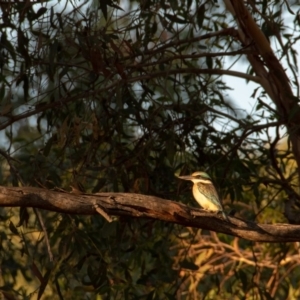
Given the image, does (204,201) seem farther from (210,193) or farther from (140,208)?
(140,208)

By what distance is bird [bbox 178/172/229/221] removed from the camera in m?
3.92

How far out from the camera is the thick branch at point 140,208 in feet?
9.63

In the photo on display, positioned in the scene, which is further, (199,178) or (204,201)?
(199,178)

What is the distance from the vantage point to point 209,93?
572 centimetres

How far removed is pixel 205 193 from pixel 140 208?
3.19ft

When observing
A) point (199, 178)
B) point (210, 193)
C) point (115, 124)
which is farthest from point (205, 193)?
point (115, 124)

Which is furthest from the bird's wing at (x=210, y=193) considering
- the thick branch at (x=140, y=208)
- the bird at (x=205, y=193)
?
the thick branch at (x=140, y=208)

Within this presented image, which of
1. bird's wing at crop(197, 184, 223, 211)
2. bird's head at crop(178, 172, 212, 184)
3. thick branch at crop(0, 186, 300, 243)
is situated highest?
bird's head at crop(178, 172, 212, 184)

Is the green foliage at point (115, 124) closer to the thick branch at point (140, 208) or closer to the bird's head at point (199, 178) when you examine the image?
the bird's head at point (199, 178)

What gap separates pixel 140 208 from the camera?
316 cm

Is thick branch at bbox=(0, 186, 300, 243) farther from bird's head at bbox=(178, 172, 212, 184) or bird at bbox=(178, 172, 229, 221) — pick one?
bird's head at bbox=(178, 172, 212, 184)

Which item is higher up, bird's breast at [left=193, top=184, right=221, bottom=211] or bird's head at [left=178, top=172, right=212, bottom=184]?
bird's head at [left=178, top=172, right=212, bottom=184]

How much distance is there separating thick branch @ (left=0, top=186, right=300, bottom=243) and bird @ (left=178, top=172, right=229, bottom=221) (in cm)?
33

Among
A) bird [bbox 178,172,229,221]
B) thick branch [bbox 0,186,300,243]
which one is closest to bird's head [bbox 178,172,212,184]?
bird [bbox 178,172,229,221]
